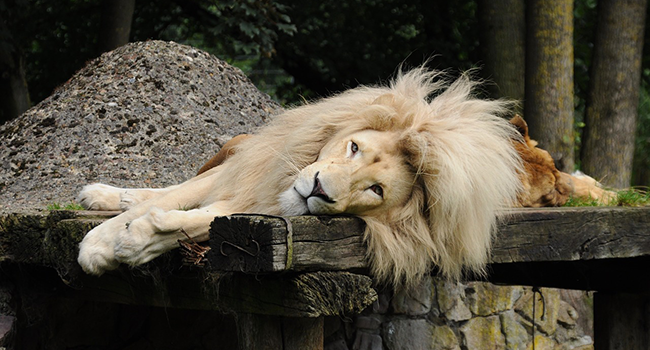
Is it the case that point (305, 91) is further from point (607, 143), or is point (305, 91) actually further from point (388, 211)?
point (388, 211)

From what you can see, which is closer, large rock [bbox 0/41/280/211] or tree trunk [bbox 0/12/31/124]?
large rock [bbox 0/41/280/211]

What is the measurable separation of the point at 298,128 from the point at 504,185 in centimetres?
85

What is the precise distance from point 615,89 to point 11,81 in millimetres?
5374

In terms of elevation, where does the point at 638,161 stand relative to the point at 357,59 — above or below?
below

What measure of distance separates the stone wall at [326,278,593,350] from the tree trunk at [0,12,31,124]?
4.52 m

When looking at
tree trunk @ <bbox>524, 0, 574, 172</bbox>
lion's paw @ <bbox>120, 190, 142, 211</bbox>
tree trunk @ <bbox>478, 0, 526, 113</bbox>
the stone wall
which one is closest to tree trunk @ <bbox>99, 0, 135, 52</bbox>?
tree trunk @ <bbox>478, 0, 526, 113</bbox>

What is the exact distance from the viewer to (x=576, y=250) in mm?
2928

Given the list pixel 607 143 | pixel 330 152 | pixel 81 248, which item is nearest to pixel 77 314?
pixel 81 248

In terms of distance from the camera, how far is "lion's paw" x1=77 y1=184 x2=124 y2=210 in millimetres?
3682

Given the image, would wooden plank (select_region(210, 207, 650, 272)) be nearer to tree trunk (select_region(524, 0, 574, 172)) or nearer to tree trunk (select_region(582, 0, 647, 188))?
tree trunk (select_region(524, 0, 574, 172))

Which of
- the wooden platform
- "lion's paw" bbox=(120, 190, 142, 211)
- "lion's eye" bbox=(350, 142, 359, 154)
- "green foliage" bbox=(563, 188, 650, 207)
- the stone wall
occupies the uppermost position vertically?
"lion's eye" bbox=(350, 142, 359, 154)

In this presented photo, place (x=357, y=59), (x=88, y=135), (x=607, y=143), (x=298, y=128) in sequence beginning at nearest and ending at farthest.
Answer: (x=298, y=128), (x=88, y=135), (x=607, y=143), (x=357, y=59)

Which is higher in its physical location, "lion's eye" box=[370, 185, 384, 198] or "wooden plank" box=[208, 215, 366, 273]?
"lion's eye" box=[370, 185, 384, 198]

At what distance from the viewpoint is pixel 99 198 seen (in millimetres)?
3691
